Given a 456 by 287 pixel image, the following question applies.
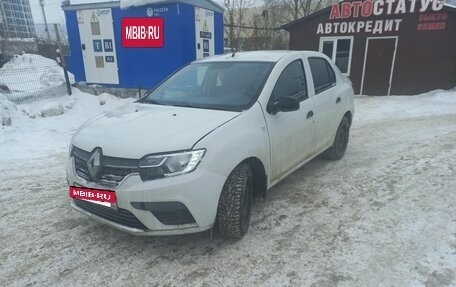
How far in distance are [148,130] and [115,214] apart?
74 cm

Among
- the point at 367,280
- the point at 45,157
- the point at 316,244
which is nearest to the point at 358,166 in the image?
the point at 316,244

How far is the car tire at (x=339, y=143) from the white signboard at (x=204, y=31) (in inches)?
232

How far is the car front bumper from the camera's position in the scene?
2.51 meters

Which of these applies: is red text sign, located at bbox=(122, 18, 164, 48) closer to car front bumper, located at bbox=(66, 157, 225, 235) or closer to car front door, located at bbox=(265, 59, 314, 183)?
car front door, located at bbox=(265, 59, 314, 183)

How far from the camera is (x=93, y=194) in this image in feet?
8.91

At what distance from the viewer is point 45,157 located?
5.63 metres

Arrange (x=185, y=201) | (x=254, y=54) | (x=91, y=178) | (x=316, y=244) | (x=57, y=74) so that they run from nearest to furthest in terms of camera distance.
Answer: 1. (x=185, y=201)
2. (x=91, y=178)
3. (x=316, y=244)
4. (x=254, y=54)
5. (x=57, y=74)

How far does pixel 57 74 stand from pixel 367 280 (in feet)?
40.6

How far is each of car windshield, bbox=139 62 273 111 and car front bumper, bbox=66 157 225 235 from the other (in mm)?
924

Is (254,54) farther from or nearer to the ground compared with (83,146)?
farther from the ground

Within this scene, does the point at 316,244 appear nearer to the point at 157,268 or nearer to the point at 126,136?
the point at 157,268

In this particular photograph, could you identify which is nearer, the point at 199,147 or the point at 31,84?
the point at 199,147

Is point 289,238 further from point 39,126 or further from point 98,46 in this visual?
point 98,46

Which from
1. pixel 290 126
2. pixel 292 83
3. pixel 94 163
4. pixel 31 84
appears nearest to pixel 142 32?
pixel 31 84
